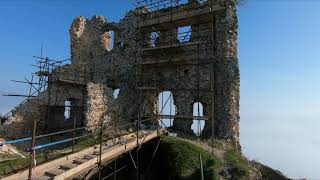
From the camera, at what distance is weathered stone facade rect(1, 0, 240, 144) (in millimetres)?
16625

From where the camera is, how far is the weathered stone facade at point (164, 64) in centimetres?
1662

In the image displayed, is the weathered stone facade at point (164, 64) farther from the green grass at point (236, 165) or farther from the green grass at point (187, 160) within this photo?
the green grass at point (187, 160)

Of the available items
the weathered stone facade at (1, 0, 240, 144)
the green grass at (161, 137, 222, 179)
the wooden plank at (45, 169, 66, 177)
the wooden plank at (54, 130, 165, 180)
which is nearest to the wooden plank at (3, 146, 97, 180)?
the wooden plank at (45, 169, 66, 177)

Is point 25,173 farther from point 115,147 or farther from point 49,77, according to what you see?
point 49,77

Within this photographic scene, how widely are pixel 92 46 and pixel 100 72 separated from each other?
171 cm

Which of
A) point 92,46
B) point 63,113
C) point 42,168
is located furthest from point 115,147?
point 92,46

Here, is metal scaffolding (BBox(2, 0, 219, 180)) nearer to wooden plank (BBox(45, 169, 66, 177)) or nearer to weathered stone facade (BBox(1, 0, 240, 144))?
weathered stone facade (BBox(1, 0, 240, 144))

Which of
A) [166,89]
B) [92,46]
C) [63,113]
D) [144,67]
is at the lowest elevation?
[63,113]

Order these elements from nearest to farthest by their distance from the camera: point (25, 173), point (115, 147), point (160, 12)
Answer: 1. point (25, 173)
2. point (115, 147)
3. point (160, 12)

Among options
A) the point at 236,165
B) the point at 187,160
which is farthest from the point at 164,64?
the point at 236,165

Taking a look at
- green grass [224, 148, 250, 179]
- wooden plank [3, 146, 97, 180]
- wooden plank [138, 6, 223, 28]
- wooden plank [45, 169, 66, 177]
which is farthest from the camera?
wooden plank [138, 6, 223, 28]

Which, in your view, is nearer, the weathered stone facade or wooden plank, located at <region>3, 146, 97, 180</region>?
wooden plank, located at <region>3, 146, 97, 180</region>

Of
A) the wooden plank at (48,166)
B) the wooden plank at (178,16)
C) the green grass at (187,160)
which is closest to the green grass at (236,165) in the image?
the green grass at (187,160)

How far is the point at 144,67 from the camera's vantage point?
18906 millimetres
